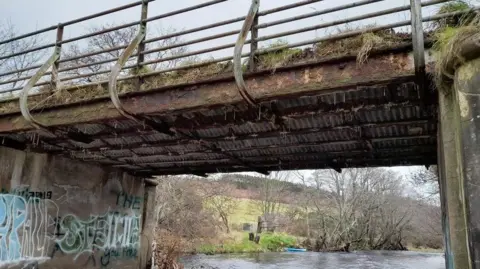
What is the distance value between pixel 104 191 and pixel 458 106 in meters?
9.59

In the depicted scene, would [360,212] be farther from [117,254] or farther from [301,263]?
[117,254]

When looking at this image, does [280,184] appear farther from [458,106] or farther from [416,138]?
[458,106]

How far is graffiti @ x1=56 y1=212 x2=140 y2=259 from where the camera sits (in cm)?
1022

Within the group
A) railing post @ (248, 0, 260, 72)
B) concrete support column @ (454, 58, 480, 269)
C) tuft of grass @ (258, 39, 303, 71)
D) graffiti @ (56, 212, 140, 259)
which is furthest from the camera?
graffiti @ (56, 212, 140, 259)

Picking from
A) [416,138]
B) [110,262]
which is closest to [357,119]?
[416,138]

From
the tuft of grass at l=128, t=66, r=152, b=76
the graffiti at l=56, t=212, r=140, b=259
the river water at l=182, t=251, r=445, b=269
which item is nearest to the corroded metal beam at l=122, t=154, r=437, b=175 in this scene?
the graffiti at l=56, t=212, r=140, b=259

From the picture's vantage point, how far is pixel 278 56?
17.9 ft

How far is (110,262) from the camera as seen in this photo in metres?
11.6

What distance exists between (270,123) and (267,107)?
0.78 meters

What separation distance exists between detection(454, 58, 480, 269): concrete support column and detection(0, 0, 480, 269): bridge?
0.01 metres

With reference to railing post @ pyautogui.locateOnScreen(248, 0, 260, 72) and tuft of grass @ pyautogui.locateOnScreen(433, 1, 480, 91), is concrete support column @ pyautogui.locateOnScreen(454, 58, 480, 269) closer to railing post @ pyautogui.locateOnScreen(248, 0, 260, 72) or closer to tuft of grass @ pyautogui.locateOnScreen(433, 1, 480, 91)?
tuft of grass @ pyautogui.locateOnScreen(433, 1, 480, 91)

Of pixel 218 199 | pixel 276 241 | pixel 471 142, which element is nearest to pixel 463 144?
pixel 471 142

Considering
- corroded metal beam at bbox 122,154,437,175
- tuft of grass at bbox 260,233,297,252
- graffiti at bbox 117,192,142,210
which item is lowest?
tuft of grass at bbox 260,233,297,252

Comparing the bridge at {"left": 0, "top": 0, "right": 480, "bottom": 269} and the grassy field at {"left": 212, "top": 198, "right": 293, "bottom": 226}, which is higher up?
the bridge at {"left": 0, "top": 0, "right": 480, "bottom": 269}
